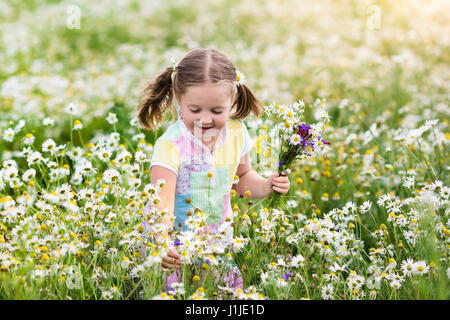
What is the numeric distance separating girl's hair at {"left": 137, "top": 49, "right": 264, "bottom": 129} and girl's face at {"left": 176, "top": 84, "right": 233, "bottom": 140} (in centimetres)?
4

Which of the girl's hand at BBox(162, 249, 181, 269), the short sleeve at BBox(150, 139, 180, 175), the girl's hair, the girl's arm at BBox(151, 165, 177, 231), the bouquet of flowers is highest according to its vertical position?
the girl's hair

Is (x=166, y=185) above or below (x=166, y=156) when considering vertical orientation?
below

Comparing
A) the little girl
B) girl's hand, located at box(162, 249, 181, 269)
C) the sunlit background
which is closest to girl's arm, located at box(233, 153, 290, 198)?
the little girl

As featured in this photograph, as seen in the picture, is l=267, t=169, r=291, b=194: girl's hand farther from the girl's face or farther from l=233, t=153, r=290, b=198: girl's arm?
the girl's face

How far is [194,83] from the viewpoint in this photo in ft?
8.98

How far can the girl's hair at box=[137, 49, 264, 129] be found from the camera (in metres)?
2.76

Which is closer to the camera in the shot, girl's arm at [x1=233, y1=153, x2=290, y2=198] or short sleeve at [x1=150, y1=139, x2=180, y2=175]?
short sleeve at [x1=150, y1=139, x2=180, y2=175]

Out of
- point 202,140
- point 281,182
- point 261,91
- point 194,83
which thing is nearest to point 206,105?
point 194,83

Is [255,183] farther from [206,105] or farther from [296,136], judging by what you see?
[206,105]

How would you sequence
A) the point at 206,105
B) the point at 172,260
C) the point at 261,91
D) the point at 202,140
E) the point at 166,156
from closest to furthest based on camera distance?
1. the point at 172,260
2. the point at 206,105
3. the point at 166,156
4. the point at 202,140
5. the point at 261,91

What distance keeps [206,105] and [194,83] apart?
5.3 inches

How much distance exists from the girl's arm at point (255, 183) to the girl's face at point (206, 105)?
49cm

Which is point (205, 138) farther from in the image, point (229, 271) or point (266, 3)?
point (266, 3)
